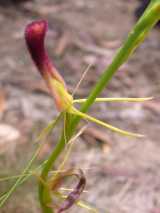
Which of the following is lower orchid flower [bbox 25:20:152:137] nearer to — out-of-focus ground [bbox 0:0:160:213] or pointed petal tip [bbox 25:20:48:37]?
pointed petal tip [bbox 25:20:48:37]

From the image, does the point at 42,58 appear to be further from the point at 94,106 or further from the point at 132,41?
the point at 94,106

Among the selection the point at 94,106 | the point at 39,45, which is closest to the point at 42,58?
the point at 39,45

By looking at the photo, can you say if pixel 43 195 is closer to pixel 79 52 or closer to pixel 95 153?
pixel 95 153

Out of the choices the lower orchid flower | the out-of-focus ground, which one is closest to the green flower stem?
the lower orchid flower

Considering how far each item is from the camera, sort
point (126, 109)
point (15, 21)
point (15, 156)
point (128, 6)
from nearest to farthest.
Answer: point (15, 156) < point (126, 109) < point (15, 21) < point (128, 6)

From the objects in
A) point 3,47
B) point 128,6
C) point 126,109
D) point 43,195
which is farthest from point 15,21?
point 43,195
